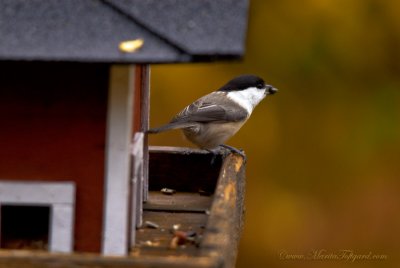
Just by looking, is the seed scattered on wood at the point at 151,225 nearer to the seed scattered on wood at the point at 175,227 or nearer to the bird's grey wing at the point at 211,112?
the seed scattered on wood at the point at 175,227

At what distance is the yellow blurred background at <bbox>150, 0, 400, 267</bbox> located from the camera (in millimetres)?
7285

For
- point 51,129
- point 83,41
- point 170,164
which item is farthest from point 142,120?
point 83,41

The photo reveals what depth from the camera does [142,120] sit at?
4441 mm

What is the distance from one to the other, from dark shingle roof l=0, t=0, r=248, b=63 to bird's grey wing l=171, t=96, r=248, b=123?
7.91ft

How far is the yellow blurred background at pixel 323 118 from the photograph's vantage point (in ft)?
23.9

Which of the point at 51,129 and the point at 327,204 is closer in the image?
the point at 51,129

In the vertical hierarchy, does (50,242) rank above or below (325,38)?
below

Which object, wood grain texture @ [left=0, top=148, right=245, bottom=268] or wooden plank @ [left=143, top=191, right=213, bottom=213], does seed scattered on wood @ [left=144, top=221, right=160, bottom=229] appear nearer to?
wood grain texture @ [left=0, top=148, right=245, bottom=268]

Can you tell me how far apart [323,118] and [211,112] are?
157cm

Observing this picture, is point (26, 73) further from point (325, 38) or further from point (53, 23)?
point (325, 38)

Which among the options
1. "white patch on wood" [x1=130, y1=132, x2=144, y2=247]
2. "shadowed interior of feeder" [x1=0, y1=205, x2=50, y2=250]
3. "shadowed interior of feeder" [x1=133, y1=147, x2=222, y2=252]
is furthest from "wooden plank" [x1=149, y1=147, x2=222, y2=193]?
"shadowed interior of feeder" [x1=0, y1=205, x2=50, y2=250]

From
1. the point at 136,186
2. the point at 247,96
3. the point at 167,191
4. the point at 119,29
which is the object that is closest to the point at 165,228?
the point at 136,186

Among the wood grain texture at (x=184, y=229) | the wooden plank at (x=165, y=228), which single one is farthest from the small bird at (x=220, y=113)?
the wooden plank at (x=165, y=228)

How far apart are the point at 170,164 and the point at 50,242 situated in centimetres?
152
